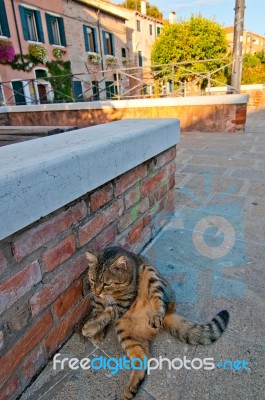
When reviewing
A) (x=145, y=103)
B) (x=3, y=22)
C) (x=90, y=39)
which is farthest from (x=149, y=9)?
(x=145, y=103)

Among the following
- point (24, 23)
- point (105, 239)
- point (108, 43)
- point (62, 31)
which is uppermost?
point (108, 43)

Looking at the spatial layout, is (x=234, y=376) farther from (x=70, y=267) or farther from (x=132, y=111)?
(x=132, y=111)

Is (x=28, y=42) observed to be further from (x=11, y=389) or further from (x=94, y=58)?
(x=11, y=389)

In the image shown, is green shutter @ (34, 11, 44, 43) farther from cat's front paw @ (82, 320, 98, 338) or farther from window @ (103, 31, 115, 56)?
cat's front paw @ (82, 320, 98, 338)

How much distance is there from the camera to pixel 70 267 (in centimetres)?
133

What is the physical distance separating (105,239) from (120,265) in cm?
29

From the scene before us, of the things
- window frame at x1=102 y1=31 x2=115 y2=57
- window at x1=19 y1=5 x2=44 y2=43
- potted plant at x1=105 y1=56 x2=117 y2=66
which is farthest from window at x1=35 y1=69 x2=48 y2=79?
window frame at x1=102 y1=31 x2=115 y2=57

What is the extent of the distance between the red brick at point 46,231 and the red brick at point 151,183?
665 mm

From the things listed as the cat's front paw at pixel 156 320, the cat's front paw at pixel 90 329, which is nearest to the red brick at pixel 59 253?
the cat's front paw at pixel 90 329

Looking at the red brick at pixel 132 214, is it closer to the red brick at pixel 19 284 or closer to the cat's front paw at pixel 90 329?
the cat's front paw at pixel 90 329

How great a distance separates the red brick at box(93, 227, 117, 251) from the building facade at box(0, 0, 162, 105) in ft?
35.8

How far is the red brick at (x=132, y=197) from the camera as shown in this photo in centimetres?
176

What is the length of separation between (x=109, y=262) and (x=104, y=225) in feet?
0.88

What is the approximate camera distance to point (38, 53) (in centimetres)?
1623
